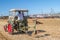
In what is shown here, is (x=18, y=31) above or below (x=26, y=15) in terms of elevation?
below

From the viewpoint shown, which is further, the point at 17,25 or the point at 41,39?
the point at 17,25

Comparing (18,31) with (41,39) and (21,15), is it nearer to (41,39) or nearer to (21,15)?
(21,15)

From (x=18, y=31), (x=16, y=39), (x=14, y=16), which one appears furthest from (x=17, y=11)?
(x=16, y=39)

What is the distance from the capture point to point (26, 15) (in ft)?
64.5

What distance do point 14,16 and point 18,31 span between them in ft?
4.90

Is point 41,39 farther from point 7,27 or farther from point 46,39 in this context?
point 7,27

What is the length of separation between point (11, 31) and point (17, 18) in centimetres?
133

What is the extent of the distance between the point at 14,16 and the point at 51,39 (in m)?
5.33

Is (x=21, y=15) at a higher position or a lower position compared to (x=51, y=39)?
higher

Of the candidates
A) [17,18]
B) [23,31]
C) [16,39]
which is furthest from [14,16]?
[16,39]

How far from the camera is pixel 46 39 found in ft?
49.4

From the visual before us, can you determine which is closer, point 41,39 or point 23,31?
point 41,39

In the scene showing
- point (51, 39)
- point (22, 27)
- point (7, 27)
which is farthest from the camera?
point (7, 27)

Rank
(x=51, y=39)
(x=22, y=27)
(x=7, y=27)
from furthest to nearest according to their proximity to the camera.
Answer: (x=7, y=27)
(x=22, y=27)
(x=51, y=39)
